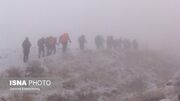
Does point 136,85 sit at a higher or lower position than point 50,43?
lower

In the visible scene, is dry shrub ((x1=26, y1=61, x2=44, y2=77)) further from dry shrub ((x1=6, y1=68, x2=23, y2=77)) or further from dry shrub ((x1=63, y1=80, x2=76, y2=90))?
dry shrub ((x1=63, y1=80, x2=76, y2=90))

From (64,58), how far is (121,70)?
12.4 ft

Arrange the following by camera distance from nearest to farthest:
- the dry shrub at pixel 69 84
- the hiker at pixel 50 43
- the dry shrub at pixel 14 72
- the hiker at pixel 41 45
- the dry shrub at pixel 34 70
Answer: the dry shrub at pixel 69 84 < the dry shrub at pixel 14 72 < the dry shrub at pixel 34 70 < the hiker at pixel 50 43 < the hiker at pixel 41 45

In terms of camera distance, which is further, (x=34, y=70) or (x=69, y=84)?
(x=34, y=70)

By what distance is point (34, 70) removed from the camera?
20.4 metres

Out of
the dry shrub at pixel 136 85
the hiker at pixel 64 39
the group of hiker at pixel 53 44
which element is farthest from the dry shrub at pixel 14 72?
the hiker at pixel 64 39

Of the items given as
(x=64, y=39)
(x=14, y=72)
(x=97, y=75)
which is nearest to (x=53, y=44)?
(x=64, y=39)

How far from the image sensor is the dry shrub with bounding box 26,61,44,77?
1961 centimetres

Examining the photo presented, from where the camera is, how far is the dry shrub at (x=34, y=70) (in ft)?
64.3

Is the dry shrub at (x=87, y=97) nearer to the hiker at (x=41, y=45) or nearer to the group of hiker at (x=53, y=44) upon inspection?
the group of hiker at (x=53, y=44)

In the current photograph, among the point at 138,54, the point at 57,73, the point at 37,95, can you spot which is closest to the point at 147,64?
the point at 138,54

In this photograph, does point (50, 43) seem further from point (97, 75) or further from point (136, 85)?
point (136, 85)

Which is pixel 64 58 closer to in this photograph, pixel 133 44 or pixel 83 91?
Answer: pixel 83 91

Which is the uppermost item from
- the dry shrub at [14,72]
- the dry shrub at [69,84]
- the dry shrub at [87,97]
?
the dry shrub at [14,72]
